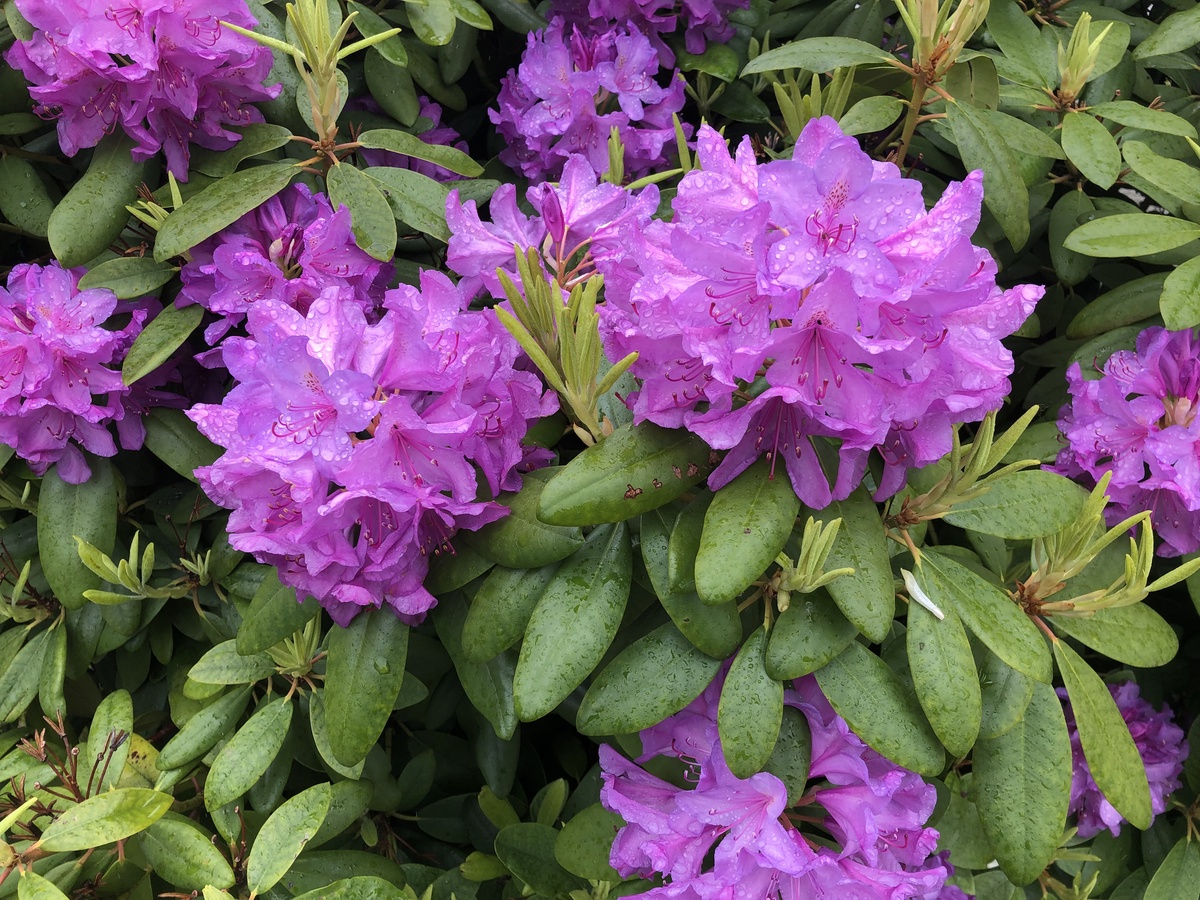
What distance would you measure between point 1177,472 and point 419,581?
95 centimetres

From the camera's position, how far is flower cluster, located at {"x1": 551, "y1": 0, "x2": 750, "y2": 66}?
5.05ft

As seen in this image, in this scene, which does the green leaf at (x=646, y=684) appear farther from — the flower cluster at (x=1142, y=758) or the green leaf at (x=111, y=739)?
the flower cluster at (x=1142, y=758)

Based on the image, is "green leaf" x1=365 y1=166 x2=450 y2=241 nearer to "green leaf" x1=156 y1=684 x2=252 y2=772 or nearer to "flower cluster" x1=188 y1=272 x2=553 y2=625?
"flower cluster" x1=188 y1=272 x2=553 y2=625

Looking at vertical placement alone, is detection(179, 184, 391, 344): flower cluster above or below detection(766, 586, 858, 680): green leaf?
above

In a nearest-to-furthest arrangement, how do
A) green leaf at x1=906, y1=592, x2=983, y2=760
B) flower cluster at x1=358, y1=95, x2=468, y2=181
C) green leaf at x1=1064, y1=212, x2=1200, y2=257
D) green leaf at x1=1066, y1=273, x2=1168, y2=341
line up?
green leaf at x1=906, y1=592, x2=983, y2=760 → green leaf at x1=1064, y1=212, x2=1200, y2=257 → green leaf at x1=1066, y1=273, x2=1168, y2=341 → flower cluster at x1=358, y1=95, x2=468, y2=181

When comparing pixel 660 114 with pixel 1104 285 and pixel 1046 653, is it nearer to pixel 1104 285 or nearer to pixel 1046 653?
pixel 1104 285

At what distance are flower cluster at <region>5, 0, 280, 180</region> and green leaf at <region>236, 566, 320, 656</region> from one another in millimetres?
627

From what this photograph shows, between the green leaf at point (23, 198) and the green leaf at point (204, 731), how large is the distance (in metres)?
0.75

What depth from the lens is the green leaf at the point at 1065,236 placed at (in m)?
1.37

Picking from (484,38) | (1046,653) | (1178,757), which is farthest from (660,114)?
(1178,757)

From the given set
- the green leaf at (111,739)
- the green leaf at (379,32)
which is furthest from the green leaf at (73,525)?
the green leaf at (379,32)

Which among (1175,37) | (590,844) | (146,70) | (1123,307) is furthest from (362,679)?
(1175,37)

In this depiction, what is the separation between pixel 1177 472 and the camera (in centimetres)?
117

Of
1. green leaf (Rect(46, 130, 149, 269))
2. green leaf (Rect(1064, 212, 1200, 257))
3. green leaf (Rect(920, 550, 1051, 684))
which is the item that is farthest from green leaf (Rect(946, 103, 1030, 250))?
green leaf (Rect(46, 130, 149, 269))
